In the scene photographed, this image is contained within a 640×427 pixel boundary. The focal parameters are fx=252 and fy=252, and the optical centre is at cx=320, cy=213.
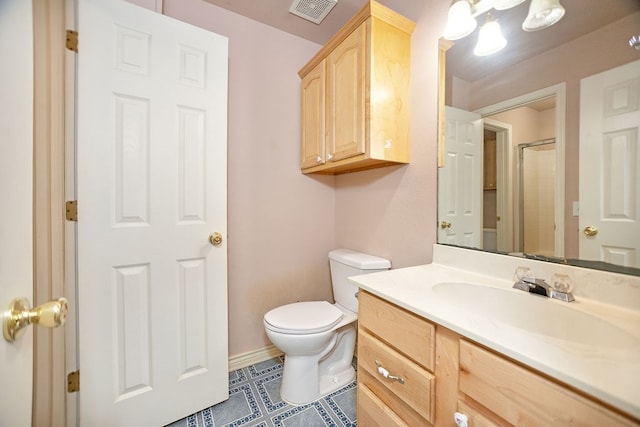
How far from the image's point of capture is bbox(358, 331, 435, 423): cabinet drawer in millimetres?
719

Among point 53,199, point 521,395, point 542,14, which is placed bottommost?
point 521,395

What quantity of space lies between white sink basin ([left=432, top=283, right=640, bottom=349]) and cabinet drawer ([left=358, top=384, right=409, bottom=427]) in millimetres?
428

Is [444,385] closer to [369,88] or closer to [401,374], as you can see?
[401,374]

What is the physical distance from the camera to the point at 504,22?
1023mm

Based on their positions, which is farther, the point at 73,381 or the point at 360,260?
the point at 360,260

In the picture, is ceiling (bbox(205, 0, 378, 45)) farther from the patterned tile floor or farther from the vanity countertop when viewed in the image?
the patterned tile floor

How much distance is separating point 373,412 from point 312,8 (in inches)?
84.6

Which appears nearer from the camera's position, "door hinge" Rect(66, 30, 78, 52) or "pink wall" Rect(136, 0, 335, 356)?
"door hinge" Rect(66, 30, 78, 52)

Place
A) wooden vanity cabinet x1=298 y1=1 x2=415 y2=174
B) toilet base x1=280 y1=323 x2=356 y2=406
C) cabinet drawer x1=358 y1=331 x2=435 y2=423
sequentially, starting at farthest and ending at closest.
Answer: toilet base x1=280 y1=323 x2=356 y2=406 < wooden vanity cabinet x1=298 y1=1 x2=415 y2=174 < cabinet drawer x1=358 y1=331 x2=435 y2=423

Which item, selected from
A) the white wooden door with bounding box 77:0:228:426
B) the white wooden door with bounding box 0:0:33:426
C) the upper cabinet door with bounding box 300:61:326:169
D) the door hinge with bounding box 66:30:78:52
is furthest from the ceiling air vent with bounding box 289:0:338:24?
the white wooden door with bounding box 0:0:33:426

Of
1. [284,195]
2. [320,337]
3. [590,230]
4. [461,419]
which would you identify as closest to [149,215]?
[284,195]

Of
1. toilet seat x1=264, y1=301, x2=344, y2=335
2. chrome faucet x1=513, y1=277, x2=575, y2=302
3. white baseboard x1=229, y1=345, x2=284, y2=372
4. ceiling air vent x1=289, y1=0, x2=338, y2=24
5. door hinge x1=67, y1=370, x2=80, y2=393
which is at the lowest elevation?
white baseboard x1=229, y1=345, x2=284, y2=372

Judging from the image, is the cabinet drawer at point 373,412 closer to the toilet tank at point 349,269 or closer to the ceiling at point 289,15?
the toilet tank at point 349,269

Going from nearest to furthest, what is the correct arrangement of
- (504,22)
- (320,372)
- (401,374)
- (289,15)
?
(401,374)
(504,22)
(320,372)
(289,15)
